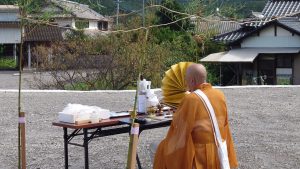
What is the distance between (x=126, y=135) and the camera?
7.30 metres

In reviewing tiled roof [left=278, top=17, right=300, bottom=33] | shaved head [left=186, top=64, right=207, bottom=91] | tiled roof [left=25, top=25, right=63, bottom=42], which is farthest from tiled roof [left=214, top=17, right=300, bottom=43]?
shaved head [left=186, top=64, right=207, bottom=91]

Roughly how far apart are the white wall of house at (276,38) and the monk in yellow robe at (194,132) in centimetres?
1952

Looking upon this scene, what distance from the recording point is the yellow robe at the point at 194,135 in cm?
319

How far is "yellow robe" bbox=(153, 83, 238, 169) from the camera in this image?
319 centimetres

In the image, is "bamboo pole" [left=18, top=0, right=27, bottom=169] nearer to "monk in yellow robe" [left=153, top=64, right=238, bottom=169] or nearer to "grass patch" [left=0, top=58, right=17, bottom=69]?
"monk in yellow robe" [left=153, top=64, right=238, bottom=169]

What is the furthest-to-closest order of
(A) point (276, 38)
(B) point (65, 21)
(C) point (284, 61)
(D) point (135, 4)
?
(C) point (284, 61), (A) point (276, 38), (B) point (65, 21), (D) point (135, 4)

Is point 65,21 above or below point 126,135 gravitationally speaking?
above

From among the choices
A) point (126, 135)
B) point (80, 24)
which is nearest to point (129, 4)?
point (80, 24)

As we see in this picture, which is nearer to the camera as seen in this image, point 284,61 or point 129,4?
point 129,4

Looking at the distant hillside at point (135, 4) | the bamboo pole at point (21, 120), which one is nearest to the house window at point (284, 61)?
the bamboo pole at point (21, 120)

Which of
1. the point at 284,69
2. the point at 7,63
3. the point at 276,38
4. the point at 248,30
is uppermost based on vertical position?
the point at 248,30

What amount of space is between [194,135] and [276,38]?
20022 millimetres

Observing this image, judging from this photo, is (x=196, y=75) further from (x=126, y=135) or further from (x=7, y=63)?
(x=7, y=63)

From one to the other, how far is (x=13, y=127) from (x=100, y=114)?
166 inches
